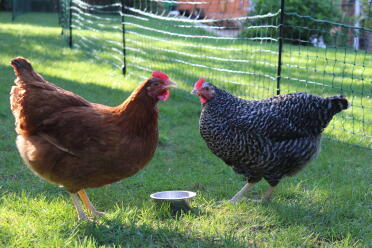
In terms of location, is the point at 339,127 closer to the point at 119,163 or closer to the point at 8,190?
the point at 119,163

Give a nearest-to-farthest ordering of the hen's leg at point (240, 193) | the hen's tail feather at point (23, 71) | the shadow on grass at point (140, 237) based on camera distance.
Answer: the shadow on grass at point (140, 237)
the hen's tail feather at point (23, 71)
the hen's leg at point (240, 193)

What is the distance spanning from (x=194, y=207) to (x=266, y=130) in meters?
0.89

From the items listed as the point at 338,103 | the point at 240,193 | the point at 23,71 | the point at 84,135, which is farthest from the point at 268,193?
the point at 23,71

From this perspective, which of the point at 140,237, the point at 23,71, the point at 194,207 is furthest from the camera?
the point at 194,207

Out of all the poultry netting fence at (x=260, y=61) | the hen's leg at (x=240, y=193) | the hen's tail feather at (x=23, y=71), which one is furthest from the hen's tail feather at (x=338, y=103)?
the hen's tail feather at (x=23, y=71)

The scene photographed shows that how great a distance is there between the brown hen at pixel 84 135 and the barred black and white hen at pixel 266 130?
748 millimetres

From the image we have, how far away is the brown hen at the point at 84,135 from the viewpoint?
3.29 metres

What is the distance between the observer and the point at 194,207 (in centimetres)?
384

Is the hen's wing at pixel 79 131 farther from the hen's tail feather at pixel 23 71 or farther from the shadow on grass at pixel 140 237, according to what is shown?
the shadow on grass at pixel 140 237

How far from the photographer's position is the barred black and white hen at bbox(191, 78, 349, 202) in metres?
3.88

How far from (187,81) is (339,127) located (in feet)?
9.65

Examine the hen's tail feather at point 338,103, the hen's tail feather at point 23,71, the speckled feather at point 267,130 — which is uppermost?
the hen's tail feather at point 23,71

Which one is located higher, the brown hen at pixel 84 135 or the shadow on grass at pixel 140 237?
the brown hen at pixel 84 135

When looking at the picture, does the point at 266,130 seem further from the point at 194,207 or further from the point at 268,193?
the point at 194,207
